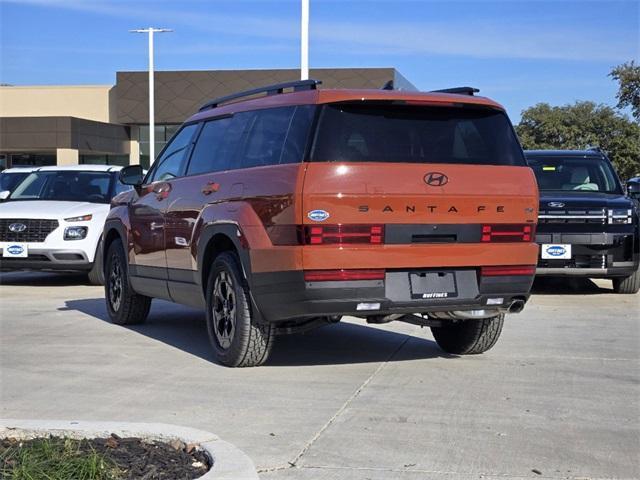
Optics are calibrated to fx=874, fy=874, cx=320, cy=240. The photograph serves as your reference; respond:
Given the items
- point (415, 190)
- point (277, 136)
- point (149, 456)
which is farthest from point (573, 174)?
point (149, 456)

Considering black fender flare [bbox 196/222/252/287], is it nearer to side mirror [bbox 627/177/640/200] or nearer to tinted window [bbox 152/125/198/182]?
tinted window [bbox 152/125/198/182]

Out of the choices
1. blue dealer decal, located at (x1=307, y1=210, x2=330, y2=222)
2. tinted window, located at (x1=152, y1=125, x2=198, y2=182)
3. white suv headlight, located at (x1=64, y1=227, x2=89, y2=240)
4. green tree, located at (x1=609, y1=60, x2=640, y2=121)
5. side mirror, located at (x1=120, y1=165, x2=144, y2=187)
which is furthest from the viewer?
green tree, located at (x1=609, y1=60, x2=640, y2=121)

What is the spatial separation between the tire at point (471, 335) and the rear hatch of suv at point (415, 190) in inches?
35.8

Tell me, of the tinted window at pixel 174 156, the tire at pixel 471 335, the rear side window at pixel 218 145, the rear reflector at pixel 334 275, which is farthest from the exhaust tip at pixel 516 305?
the tinted window at pixel 174 156

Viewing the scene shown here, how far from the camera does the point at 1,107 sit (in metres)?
51.5

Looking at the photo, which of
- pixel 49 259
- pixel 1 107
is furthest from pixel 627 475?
pixel 1 107

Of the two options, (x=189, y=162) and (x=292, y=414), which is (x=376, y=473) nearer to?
(x=292, y=414)

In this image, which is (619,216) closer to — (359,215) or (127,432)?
(359,215)

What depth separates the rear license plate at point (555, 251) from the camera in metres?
11.1

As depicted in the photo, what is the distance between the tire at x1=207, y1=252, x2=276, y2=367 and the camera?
6.42 m

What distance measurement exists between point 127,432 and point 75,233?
7812 mm

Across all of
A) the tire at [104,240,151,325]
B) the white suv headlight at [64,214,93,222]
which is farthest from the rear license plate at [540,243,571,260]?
the white suv headlight at [64,214,93,222]

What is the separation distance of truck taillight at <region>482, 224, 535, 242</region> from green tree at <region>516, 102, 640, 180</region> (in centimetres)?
4461

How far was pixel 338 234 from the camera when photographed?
229 inches
